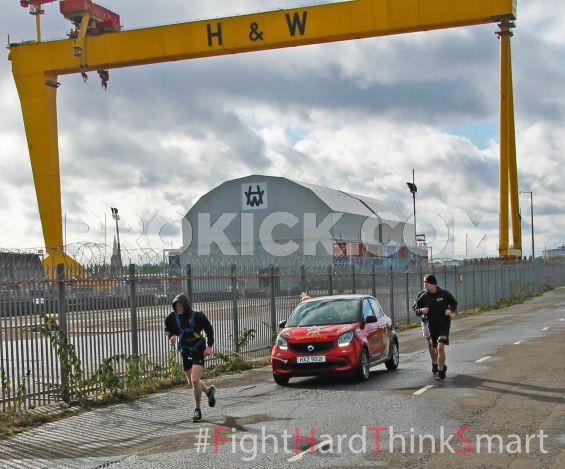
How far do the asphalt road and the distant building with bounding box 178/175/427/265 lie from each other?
42846mm

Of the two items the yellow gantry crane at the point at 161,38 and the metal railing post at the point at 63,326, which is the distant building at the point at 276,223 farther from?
the metal railing post at the point at 63,326

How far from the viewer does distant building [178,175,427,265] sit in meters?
59.0

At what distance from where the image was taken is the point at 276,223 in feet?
198

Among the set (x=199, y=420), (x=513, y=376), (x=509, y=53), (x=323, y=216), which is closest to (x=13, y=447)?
(x=199, y=420)

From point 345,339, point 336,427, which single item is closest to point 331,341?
point 345,339

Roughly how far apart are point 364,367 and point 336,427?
477 centimetres

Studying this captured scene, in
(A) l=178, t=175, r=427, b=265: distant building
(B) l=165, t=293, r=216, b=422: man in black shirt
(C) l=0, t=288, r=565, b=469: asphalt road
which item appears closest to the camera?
(C) l=0, t=288, r=565, b=469: asphalt road

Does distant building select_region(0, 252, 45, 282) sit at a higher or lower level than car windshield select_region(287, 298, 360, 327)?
higher

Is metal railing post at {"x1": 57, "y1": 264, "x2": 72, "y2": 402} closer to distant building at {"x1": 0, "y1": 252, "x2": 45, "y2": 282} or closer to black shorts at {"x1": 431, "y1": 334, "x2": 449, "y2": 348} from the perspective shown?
distant building at {"x1": 0, "y1": 252, "x2": 45, "y2": 282}

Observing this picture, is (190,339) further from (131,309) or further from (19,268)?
(131,309)

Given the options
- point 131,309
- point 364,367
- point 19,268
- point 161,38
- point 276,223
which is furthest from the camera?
point 276,223

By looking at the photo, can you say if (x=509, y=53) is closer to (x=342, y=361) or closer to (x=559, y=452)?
Result: (x=342, y=361)

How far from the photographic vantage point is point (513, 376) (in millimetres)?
14516

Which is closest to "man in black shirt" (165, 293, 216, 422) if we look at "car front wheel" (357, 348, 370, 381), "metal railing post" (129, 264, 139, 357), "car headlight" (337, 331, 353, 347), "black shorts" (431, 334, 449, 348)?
"metal railing post" (129, 264, 139, 357)
